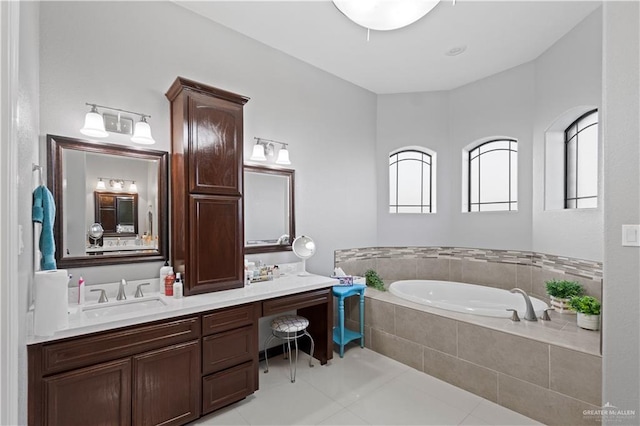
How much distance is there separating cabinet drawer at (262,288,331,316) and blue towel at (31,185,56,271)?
1.35 metres

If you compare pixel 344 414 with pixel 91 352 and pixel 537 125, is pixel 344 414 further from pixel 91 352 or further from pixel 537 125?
pixel 537 125

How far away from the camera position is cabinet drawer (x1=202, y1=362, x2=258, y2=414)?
207 centimetres

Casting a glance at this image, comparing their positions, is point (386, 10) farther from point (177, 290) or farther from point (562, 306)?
point (562, 306)

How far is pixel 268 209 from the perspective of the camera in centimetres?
310

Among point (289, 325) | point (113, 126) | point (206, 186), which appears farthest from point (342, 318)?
point (113, 126)

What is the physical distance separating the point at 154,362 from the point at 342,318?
173 centimetres

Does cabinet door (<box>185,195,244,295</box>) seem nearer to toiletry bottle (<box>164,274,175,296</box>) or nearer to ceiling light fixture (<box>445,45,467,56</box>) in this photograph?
toiletry bottle (<box>164,274,175,296</box>)

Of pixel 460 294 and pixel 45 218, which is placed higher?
pixel 45 218

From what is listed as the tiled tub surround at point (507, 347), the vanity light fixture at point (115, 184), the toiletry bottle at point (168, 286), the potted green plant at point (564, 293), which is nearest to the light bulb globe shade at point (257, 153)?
the vanity light fixture at point (115, 184)

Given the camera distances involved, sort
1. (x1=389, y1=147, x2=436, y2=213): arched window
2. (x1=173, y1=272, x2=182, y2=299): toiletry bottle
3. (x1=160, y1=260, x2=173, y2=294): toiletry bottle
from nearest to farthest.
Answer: (x1=173, y1=272, x2=182, y2=299): toiletry bottle < (x1=160, y1=260, x2=173, y2=294): toiletry bottle < (x1=389, y1=147, x2=436, y2=213): arched window

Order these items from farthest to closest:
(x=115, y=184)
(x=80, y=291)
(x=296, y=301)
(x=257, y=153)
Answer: (x=257, y=153) → (x=296, y=301) → (x=115, y=184) → (x=80, y=291)

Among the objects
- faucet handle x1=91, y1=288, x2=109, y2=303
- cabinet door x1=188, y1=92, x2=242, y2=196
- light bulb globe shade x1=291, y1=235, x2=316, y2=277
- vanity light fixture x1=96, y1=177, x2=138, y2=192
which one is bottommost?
faucet handle x1=91, y1=288, x2=109, y2=303

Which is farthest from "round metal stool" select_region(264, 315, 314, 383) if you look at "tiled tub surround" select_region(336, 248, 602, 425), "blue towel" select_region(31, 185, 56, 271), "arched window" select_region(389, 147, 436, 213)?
"arched window" select_region(389, 147, 436, 213)

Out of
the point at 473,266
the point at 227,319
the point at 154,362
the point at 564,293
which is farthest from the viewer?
the point at 473,266
